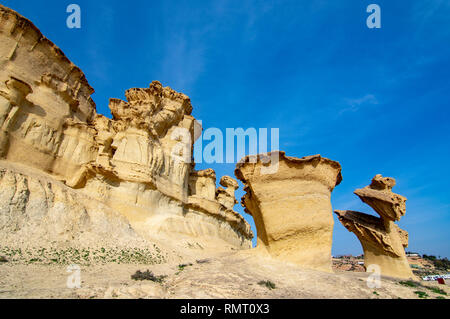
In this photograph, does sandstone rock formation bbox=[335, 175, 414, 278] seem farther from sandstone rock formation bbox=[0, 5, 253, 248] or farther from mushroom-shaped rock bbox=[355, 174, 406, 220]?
sandstone rock formation bbox=[0, 5, 253, 248]

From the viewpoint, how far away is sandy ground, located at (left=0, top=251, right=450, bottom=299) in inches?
234

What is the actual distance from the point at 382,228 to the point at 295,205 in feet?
22.1

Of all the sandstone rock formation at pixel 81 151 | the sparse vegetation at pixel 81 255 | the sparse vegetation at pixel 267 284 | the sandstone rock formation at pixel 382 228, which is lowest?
the sparse vegetation at pixel 267 284

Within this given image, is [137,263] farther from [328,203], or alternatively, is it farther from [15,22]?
[15,22]

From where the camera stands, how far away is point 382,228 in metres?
13.5

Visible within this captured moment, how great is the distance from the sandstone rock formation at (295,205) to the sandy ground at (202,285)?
0.94 metres

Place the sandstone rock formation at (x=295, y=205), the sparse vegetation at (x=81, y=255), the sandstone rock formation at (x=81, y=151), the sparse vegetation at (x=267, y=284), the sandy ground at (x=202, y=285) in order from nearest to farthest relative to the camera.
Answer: the sandy ground at (x=202, y=285), the sparse vegetation at (x=267, y=284), the sparse vegetation at (x=81, y=255), the sandstone rock formation at (x=295, y=205), the sandstone rock formation at (x=81, y=151)

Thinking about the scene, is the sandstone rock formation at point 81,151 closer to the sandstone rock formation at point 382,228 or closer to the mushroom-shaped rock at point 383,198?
the sandstone rock formation at point 382,228

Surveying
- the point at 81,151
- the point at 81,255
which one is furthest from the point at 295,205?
the point at 81,151

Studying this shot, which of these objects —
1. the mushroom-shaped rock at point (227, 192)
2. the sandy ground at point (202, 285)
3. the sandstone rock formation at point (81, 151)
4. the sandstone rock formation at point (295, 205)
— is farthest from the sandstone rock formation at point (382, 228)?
the mushroom-shaped rock at point (227, 192)

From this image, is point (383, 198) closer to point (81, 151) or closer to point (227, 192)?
point (81, 151)

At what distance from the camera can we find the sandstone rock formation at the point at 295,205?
1022 cm

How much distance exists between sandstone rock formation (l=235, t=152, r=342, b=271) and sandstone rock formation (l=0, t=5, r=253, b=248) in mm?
9142
